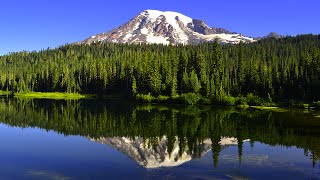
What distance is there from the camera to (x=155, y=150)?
167 feet

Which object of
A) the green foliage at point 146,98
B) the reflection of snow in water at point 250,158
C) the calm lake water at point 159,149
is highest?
the green foliage at point 146,98

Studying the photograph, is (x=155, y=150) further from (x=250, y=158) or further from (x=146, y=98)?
(x=146, y=98)

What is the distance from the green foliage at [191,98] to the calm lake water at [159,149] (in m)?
62.5

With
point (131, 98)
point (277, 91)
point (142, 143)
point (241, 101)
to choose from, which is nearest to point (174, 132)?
point (142, 143)

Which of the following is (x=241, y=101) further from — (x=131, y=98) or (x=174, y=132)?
(x=174, y=132)

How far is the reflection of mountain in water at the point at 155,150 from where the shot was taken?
43.0 m

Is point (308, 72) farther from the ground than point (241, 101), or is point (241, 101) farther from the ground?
point (308, 72)

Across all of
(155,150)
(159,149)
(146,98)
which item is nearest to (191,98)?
(146,98)

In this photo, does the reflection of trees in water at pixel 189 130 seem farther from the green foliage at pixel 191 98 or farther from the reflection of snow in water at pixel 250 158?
the green foliage at pixel 191 98

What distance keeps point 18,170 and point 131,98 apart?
468 feet

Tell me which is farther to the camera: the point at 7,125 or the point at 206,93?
the point at 206,93

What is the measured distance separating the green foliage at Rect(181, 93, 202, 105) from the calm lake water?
205ft

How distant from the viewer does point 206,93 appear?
15438 cm

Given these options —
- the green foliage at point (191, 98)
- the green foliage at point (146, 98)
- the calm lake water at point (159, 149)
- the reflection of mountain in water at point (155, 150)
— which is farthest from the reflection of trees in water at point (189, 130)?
the green foliage at point (146, 98)
